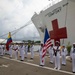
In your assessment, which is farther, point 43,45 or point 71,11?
point 71,11

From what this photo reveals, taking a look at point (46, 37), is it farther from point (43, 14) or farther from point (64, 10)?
point (43, 14)

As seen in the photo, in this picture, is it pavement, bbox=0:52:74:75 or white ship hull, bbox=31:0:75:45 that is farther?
white ship hull, bbox=31:0:75:45

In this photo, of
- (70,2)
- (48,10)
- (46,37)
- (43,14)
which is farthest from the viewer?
(43,14)

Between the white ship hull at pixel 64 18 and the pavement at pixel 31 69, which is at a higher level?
the white ship hull at pixel 64 18

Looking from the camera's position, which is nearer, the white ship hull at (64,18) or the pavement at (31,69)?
the pavement at (31,69)

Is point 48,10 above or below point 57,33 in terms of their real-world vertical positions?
above

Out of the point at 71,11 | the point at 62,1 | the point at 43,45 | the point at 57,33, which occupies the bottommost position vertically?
the point at 43,45

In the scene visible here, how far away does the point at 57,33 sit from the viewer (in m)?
14.3

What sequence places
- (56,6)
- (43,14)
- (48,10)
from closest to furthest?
(56,6), (48,10), (43,14)

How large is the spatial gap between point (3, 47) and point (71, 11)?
278 inches

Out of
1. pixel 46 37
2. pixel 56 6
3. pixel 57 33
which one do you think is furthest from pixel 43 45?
pixel 56 6

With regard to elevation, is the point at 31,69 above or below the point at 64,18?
below

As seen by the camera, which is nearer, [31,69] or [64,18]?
[31,69]

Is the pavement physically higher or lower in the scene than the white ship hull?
lower
